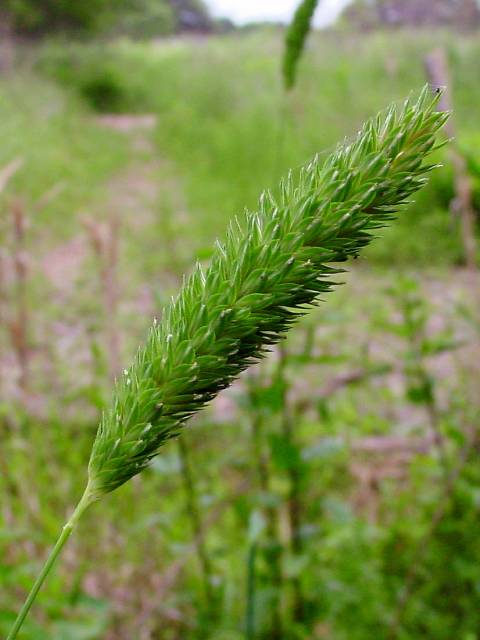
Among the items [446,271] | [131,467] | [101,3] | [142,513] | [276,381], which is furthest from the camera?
[101,3]

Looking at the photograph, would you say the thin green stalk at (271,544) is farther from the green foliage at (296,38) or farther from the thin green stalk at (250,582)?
the green foliage at (296,38)

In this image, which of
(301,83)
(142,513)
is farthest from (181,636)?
(301,83)

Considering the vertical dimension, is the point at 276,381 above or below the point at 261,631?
above

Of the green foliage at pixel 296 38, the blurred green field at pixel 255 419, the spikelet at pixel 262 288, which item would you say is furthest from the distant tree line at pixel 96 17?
the spikelet at pixel 262 288

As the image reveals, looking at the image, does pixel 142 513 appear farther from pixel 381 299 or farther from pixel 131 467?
pixel 381 299

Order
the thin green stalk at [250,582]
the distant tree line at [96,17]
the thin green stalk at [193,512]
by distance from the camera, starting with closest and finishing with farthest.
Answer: the thin green stalk at [250,582]
the thin green stalk at [193,512]
the distant tree line at [96,17]

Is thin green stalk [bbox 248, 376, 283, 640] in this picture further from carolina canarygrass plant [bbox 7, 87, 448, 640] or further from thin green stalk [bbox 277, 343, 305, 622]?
carolina canarygrass plant [bbox 7, 87, 448, 640]
